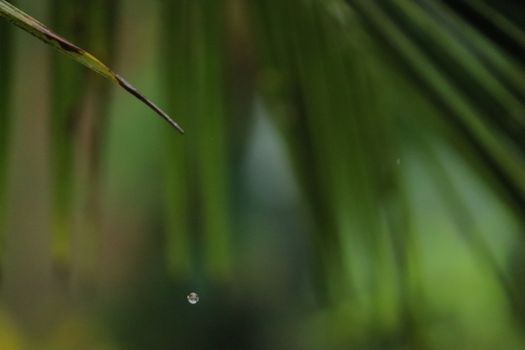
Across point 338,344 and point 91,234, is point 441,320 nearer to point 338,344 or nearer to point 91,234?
point 338,344

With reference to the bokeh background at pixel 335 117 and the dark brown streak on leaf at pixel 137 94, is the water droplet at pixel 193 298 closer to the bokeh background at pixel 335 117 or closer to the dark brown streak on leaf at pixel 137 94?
the bokeh background at pixel 335 117

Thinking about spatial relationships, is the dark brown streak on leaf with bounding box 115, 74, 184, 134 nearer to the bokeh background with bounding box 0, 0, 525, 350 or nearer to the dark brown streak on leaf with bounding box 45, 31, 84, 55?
the dark brown streak on leaf with bounding box 45, 31, 84, 55

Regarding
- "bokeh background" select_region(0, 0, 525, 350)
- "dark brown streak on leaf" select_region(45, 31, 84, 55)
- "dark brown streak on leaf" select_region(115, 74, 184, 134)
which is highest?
"bokeh background" select_region(0, 0, 525, 350)

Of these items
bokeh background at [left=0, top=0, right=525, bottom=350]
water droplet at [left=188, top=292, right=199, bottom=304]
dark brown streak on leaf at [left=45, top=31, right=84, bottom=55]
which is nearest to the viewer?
dark brown streak on leaf at [left=45, top=31, right=84, bottom=55]

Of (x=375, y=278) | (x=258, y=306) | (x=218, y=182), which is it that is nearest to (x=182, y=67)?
(x=218, y=182)

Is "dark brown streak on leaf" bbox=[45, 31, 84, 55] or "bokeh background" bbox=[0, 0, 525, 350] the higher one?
"bokeh background" bbox=[0, 0, 525, 350]

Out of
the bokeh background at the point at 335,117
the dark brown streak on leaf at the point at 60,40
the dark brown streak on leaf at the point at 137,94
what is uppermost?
the bokeh background at the point at 335,117

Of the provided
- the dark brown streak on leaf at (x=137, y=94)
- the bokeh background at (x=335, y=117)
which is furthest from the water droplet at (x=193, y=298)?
the dark brown streak on leaf at (x=137, y=94)

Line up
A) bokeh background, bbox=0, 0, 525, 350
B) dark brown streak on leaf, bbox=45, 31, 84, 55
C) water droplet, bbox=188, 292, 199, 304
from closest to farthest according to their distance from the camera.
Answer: dark brown streak on leaf, bbox=45, 31, 84, 55 → bokeh background, bbox=0, 0, 525, 350 → water droplet, bbox=188, 292, 199, 304

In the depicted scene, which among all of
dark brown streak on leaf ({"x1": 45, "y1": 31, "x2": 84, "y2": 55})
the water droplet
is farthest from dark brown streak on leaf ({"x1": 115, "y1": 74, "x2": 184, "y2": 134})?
the water droplet

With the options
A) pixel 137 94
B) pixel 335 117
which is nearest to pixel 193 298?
pixel 335 117

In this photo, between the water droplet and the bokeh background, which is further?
the water droplet
